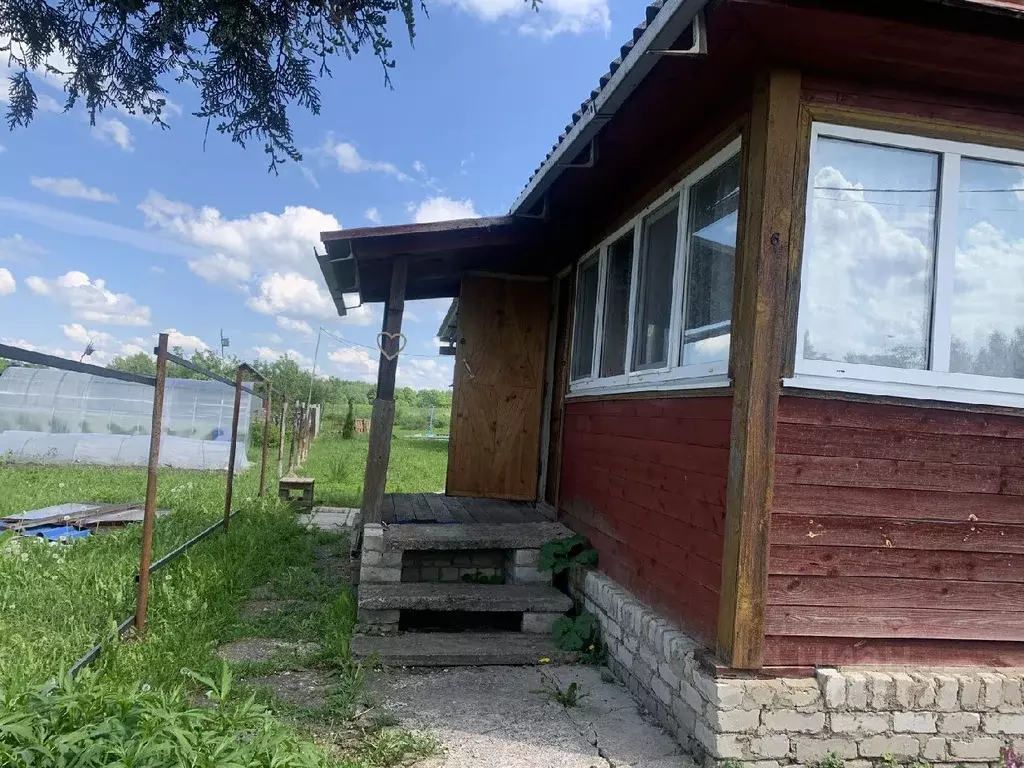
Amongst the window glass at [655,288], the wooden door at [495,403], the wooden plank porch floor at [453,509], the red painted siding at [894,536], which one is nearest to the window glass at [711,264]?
the window glass at [655,288]

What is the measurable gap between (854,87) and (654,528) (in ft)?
7.62

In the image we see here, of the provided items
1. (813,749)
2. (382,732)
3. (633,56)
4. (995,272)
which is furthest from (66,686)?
(995,272)

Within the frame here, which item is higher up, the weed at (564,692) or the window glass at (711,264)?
the window glass at (711,264)

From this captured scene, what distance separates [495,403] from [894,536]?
4.06m

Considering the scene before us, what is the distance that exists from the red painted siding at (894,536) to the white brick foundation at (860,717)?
0.36 feet

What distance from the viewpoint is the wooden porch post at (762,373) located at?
2.92 metres

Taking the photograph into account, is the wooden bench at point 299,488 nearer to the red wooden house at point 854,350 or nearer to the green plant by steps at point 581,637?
the green plant by steps at point 581,637

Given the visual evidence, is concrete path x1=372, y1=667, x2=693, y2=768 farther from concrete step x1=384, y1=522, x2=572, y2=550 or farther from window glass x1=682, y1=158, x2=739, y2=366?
window glass x1=682, y1=158, x2=739, y2=366

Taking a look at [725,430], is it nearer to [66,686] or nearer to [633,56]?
[633,56]

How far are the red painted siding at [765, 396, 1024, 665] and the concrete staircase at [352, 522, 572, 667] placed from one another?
69.4 inches

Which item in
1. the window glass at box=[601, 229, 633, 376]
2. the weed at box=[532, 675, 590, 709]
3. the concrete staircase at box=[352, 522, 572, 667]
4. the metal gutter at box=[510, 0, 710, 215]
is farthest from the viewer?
the window glass at box=[601, 229, 633, 376]

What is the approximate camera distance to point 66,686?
248cm

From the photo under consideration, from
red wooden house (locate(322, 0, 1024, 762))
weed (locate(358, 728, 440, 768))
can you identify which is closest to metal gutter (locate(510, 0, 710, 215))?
red wooden house (locate(322, 0, 1024, 762))

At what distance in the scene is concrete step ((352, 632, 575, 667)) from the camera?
408cm
